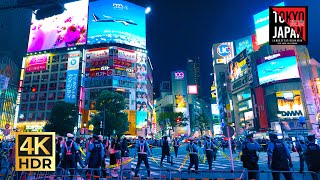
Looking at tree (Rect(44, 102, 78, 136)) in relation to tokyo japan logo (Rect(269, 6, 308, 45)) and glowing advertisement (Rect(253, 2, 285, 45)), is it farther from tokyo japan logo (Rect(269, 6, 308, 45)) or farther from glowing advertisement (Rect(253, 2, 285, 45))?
glowing advertisement (Rect(253, 2, 285, 45))

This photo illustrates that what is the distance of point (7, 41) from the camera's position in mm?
83812

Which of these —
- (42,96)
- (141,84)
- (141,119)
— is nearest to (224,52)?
(141,84)

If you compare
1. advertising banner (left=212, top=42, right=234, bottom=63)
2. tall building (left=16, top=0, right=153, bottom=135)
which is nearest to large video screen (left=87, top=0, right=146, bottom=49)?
tall building (left=16, top=0, right=153, bottom=135)

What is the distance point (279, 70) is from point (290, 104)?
304 inches

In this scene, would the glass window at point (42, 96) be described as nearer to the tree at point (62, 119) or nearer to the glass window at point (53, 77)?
the glass window at point (53, 77)

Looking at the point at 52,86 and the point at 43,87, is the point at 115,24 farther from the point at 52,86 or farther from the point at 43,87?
the point at 43,87

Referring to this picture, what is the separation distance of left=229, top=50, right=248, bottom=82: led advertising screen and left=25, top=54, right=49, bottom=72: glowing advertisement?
5841cm

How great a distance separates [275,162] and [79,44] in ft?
246

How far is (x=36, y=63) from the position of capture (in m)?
78.2

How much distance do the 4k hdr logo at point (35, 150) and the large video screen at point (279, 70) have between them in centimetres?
5628

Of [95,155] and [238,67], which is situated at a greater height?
[238,67]

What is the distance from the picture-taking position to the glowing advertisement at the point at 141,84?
71.3m

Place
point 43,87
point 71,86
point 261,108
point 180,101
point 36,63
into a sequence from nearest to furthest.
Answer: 1. point 261,108
2. point 71,86
3. point 43,87
4. point 36,63
5. point 180,101

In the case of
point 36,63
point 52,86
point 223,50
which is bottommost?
point 52,86
